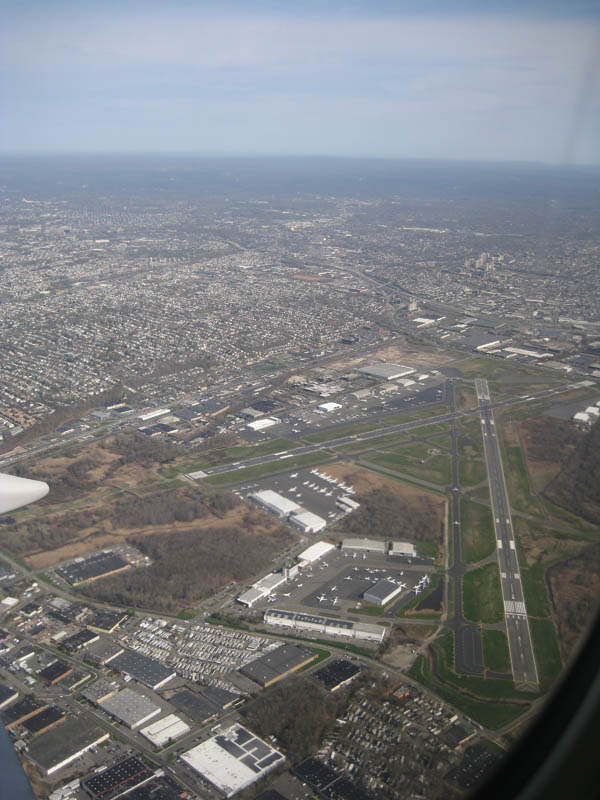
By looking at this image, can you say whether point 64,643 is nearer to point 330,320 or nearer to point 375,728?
point 375,728

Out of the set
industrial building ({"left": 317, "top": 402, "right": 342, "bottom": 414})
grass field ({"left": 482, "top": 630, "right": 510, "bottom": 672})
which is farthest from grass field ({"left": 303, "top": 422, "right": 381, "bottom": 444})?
grass field ({"left": 482, "top": 630, "right": 510, "bottom": 672})

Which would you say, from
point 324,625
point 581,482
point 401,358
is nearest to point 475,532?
point 581,482

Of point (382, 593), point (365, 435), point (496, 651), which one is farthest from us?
point (365, 435)

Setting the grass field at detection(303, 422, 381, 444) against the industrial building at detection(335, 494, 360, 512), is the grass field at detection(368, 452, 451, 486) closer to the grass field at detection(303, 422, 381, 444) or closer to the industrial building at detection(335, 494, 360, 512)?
the grass field at detection(303, 422, 381, 444)

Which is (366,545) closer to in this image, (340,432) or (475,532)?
(475,532)

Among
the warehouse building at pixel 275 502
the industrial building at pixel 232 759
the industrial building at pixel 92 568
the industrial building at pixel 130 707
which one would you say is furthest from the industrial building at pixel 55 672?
the warehouse building at pixel 275 502

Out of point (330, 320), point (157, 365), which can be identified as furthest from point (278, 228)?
point (157, 365)

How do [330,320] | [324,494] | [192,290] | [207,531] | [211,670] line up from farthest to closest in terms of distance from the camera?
[192,290]
[330,320]
[324,494]
[207,531]
[211,670]
